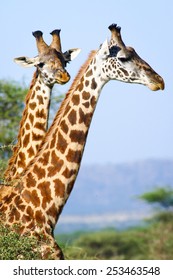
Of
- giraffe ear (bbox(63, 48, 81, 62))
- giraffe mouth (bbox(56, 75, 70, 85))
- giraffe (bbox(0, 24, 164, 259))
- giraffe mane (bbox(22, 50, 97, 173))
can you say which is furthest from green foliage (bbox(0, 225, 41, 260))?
giraffe ear (bbox(63, 48, 81, 62))

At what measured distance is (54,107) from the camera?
55.2 ft

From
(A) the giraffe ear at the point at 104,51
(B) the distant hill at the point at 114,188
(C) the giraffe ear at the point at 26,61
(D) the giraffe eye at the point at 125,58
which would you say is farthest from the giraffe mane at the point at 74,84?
(B) the distant hill at the point at 114,188

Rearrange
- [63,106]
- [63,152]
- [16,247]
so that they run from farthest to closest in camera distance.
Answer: [63,106]
[63,152]
[16,247]

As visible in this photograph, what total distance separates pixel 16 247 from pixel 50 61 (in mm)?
2615

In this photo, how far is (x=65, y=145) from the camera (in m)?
8.34

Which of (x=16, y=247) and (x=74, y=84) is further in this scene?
(x=74, y=84)

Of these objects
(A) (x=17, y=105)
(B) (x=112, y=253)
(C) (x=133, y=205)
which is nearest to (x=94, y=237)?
(B) (x=112, y=253)

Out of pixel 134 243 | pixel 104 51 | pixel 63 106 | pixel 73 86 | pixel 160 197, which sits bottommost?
pixel 134 243

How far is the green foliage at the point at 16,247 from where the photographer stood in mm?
7449

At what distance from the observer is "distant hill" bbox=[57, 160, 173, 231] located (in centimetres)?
14262

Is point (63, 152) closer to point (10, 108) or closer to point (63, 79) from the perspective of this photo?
point (63, 79)

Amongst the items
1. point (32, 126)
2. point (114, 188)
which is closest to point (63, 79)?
point (32, 126)

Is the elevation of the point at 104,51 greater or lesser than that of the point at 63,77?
greater

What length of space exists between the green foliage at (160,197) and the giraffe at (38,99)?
21.4m
